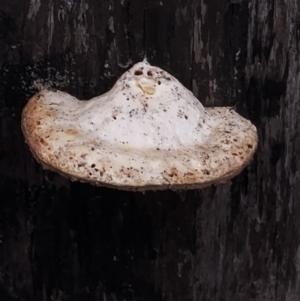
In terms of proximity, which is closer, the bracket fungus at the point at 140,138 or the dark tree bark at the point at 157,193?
the bracket fungus at the point at 140,138

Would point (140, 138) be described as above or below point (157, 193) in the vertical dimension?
above

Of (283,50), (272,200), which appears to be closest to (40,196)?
(272,200)

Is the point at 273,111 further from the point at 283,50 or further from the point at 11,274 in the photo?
the point at 11,274

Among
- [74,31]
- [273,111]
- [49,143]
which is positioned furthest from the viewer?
[273,111]

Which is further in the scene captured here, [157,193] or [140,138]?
[157,193]

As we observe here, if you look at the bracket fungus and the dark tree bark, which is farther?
the dark tree bark
